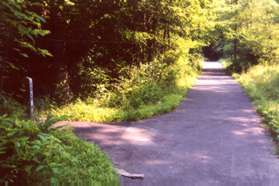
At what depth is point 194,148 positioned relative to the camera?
355 inches

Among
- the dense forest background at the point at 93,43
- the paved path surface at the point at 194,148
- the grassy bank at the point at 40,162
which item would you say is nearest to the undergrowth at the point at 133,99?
the dense forest background at the point at 93,43

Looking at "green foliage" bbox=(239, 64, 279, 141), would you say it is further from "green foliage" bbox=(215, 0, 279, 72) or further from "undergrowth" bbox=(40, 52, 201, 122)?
"green foliage" bbox=(215, 0, 279, 72)

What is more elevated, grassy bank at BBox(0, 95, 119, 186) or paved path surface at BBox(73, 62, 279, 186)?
grassy bank at BBox(0, 95, 119, 186)

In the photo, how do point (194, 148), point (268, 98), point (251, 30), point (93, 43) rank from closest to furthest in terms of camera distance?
1. point (194, 148)
2. point (93, 43)
3. point (268, 98)
4. point (251, 30)

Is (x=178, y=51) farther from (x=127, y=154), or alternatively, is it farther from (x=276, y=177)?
(x=276, y=177)

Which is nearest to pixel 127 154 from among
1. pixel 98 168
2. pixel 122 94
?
pixel 98 168

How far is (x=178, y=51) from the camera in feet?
67.1

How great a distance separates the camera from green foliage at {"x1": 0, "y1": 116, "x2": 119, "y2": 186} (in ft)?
18.2

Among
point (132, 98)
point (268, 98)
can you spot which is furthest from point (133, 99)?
point (268, 98)

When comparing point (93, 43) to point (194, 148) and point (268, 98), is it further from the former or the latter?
point (194, 148)

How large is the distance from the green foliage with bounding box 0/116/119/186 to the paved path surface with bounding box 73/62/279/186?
698mm

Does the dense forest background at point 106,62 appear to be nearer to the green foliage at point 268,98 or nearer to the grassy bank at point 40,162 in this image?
the green foliage at point 268,98

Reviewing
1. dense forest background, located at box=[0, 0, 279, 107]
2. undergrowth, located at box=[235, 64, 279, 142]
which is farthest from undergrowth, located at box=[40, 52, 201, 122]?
undergrowth, located at box=[235, 64, 279, 142]

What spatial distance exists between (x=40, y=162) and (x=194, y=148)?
4.05 metres
